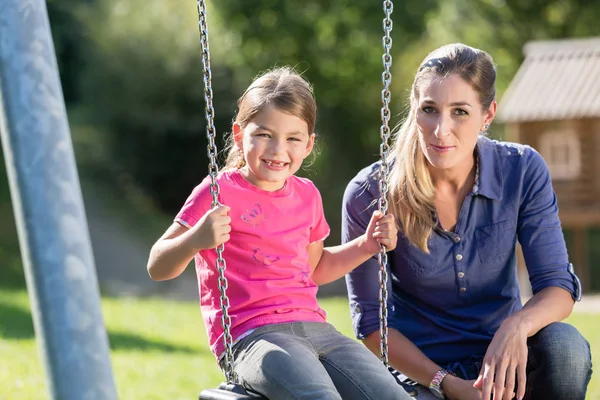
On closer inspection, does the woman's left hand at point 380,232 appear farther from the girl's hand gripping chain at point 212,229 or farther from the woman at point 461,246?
the girl's hand gripping chain at point 212,229

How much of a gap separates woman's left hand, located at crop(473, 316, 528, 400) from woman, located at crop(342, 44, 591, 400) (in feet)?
0.36

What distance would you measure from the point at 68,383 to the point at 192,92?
21.1 metres

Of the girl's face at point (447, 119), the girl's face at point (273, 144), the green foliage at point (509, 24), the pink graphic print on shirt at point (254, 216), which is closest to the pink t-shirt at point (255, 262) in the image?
the pink graphic print on shirt at point (254, 216)

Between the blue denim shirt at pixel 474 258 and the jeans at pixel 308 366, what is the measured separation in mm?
535

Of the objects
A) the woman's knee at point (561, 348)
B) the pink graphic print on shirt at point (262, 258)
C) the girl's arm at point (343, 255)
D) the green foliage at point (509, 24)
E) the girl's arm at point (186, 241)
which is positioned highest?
the green foliage at point (509, 24)

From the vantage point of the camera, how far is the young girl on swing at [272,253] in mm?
2957

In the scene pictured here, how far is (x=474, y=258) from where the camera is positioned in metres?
3.56

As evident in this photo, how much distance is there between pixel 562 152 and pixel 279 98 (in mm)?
14675

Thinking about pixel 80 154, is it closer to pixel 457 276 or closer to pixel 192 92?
pixel 192 92

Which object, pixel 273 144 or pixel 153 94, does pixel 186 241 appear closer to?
pixel 273 144

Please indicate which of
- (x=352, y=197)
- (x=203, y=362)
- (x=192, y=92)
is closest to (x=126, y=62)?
(x=192, y=92)

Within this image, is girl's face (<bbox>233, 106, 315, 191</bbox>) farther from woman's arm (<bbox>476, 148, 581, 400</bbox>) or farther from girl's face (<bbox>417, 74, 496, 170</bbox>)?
woman's arm (<bbox>476, 148, 581, 400</bbox>)

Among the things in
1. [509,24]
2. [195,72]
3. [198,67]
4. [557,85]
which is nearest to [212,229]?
[557,85]

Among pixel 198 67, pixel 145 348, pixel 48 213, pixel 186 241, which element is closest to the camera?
pixel 48 213
